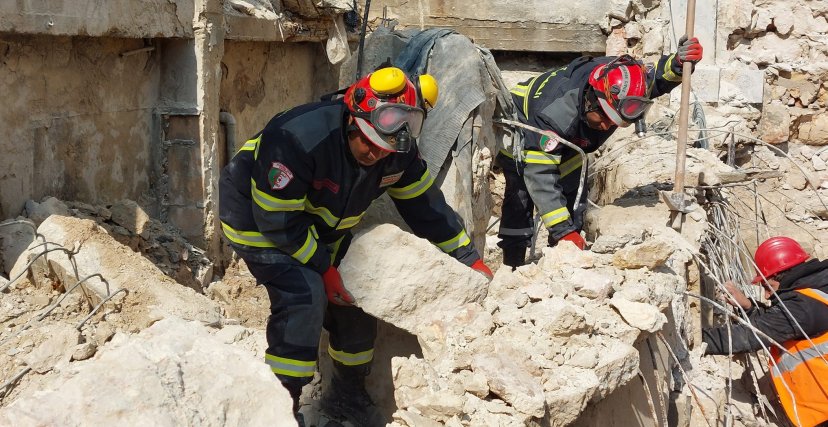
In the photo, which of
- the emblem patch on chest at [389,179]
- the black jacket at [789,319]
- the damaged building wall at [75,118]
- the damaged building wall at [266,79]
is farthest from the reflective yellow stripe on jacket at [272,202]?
the damaged building wall at [266,79]

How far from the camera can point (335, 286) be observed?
3980 mm

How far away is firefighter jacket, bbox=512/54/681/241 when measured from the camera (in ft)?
18.2

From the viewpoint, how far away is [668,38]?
8.63 m

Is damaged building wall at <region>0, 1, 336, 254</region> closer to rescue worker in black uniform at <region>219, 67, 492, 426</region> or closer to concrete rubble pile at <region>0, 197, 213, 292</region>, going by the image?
concrete rubble pile at <region>0, 197, 213, 292</region>

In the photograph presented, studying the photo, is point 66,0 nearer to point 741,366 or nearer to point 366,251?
point 366,251

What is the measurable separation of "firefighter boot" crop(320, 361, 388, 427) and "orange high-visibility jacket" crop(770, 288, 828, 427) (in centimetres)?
212

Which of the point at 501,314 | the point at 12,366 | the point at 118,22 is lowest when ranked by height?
the point at 12,366

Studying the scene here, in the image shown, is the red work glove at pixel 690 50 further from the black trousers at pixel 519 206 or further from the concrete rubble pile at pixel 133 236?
the concrete rubble pile at pixel 133 236

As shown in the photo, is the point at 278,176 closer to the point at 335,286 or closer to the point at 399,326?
the point at 335,286

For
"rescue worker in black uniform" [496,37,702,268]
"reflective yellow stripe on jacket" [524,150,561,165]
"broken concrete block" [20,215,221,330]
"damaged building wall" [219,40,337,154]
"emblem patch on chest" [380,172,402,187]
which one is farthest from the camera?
"damaged building wall" [219,40,337,154]

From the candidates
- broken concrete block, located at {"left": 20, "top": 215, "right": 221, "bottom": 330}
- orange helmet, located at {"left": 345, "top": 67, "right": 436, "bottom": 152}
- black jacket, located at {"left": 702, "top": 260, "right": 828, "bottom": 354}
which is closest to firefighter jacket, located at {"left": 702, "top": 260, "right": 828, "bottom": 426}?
black jacket, located at {"left": 702, "top": 260, "right": 828, "bottom": 354}

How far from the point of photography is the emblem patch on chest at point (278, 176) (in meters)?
3.74

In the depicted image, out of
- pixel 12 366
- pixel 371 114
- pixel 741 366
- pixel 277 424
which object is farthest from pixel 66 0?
pixel 741 366

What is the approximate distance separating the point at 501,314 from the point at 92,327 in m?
2.43
